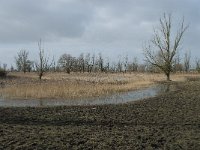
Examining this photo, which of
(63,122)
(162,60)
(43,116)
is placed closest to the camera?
(63,122)

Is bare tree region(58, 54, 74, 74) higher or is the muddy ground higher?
bare tree region(58, 54, 74, 74)

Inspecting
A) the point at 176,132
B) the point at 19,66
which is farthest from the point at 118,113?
the point at 19,66

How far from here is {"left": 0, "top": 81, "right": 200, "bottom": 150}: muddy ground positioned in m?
10.6

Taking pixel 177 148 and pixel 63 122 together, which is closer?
pixel 177 148

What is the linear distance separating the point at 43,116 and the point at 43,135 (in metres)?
4.92

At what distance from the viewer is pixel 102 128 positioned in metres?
13.3

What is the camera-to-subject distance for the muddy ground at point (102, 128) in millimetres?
10625

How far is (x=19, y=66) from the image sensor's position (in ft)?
396

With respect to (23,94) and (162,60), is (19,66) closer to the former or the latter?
(162,60)

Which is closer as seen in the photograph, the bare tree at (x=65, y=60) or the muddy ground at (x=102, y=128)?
the muddy ground at (x=102, y=128)

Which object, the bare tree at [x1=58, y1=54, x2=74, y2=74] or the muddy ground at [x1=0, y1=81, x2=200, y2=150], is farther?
the bare tree at [x1=58, y1=54, x2=74, y2=74]

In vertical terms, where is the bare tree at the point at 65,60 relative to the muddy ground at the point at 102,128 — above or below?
above

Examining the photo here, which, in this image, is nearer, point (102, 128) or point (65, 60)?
point (102, 128)

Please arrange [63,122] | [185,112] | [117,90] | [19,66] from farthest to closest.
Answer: [19,66]
[117,90]
[185,112]
[63,122]
